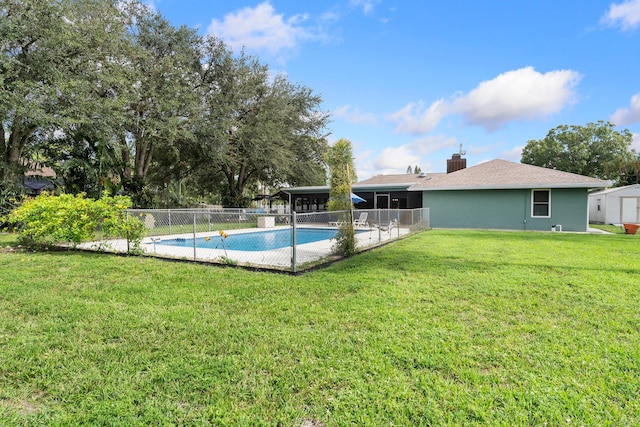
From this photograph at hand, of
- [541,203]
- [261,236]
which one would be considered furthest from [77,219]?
[541,203]

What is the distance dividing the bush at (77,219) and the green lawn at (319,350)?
2.24 m

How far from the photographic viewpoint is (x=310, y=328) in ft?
11.6

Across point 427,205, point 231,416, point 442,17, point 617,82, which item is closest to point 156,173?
point 427,205

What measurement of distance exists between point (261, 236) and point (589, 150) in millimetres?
39438

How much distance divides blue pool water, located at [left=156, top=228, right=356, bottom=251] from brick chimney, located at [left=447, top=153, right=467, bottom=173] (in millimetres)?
12543

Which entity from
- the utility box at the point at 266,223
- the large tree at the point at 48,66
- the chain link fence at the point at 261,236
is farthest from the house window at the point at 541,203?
the large tree at the point at 48,66

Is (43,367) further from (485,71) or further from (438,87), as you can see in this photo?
(485,71)

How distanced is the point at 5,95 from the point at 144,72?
21.0 ft

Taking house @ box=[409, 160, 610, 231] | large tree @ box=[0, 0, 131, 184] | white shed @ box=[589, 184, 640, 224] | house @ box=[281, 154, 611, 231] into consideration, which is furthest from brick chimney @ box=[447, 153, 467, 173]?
large tree @ box=[0, 0, 131, 184]

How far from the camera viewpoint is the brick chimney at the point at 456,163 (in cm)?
2222

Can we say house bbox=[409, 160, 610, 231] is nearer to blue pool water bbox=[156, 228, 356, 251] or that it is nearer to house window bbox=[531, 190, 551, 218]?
house window bbox=[531, 190, 551, 218]

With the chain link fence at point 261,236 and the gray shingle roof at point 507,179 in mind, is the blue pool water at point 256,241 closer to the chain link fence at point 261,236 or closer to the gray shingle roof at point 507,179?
the chain link fence at point 261,236

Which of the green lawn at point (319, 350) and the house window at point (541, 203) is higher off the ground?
the house window at point (541, 203)

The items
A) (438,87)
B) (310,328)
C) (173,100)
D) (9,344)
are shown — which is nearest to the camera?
(9,344)
